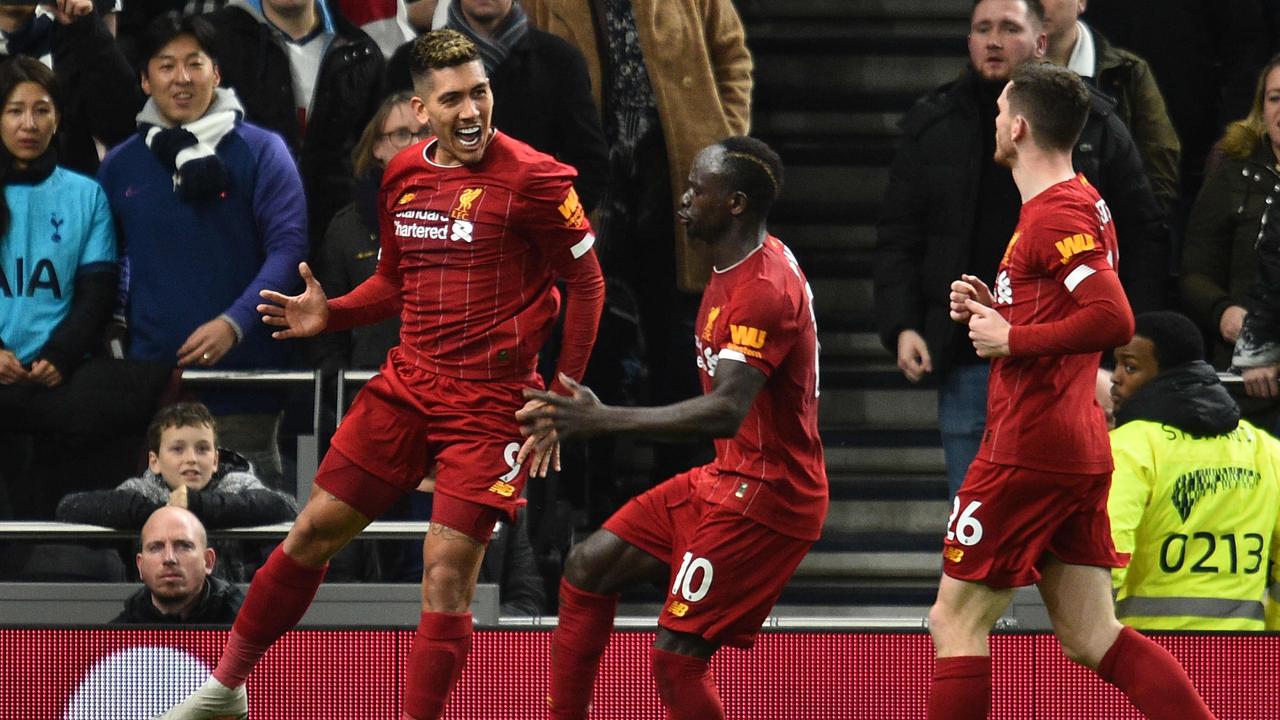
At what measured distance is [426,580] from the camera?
6.29m

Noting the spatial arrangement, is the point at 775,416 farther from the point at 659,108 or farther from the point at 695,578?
the point at 659,108

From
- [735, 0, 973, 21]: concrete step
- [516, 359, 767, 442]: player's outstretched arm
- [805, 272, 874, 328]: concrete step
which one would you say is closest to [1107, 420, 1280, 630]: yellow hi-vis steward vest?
[516, 359, 767, 442]: player's outstretched arm

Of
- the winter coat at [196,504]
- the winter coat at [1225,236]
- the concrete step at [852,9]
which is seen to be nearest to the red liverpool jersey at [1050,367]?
the winter coat at [1225,236]

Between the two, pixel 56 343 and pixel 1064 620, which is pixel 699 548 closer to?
pixel 1064 620

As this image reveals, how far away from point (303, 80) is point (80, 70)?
0.91 m

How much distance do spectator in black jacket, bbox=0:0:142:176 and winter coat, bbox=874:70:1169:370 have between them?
3.19 meters

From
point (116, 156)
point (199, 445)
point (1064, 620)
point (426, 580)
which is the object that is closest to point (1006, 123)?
point (1064, 620)

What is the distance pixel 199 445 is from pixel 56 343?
2.87 ft

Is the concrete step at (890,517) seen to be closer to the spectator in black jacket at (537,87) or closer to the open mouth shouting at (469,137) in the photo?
the spectator in black jacket at (537,87)

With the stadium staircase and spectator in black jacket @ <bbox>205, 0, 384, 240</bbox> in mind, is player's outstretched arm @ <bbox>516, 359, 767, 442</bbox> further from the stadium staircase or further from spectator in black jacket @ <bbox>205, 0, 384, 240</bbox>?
the stadium staircase

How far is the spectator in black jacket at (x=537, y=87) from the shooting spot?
27.7 ft

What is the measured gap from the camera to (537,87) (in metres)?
8.45

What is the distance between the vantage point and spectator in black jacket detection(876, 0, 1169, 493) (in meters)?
8.15

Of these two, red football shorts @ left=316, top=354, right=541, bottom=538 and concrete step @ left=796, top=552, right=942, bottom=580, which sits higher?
red football shorts @ left=316, top=354, right=541, bottom=538
